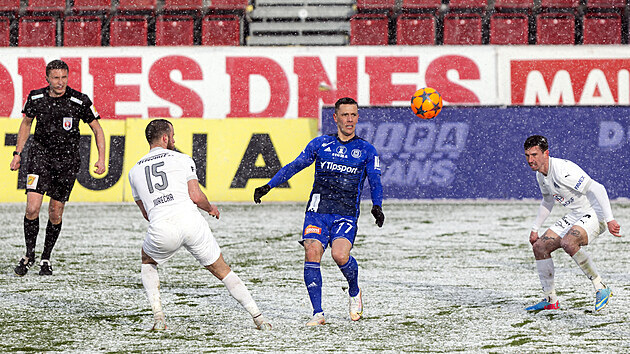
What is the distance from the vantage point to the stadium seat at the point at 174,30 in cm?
2058

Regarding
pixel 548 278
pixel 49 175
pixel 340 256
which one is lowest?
pixel 548 278

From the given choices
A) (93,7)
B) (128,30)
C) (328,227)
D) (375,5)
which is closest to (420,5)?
(375,5)

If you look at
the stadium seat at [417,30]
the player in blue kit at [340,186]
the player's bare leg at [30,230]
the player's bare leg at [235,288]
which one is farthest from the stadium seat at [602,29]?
the player's bare leg at [235,288]

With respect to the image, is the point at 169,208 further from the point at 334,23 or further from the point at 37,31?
the point at 37,31

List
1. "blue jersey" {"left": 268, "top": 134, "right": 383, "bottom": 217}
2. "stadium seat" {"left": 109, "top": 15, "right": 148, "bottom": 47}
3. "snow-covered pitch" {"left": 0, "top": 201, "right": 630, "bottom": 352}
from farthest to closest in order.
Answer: "stadium seat" {"left": 109, "top": 15, "right": 148, "bottom": 47}, "blue jersey" {"left": 268, "top": 134, "right": 383, "bottom": 217}, "snow-covered pitch" {"left": 0, "top": 201, "right": 630, "bottom": 352}

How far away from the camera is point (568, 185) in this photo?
6691 millimetres

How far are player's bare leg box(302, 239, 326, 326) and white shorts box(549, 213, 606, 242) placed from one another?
6.12 feet

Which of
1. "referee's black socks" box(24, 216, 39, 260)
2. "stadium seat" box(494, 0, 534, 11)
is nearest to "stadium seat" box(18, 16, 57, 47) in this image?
"stadium seat" box(494, 0, 534, 11)

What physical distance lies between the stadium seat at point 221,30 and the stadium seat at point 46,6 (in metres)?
3.34

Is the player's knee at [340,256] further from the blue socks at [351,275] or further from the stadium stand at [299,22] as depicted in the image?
the stadium stand at [299,22]

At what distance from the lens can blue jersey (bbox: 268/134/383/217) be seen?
649cm

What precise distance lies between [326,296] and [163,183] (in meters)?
2.15

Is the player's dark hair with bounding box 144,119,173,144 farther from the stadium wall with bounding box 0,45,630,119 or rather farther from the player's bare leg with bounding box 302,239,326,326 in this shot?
the stadium wall with bounding box 0,45,630,119

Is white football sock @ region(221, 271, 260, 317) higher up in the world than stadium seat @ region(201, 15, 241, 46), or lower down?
lower down
